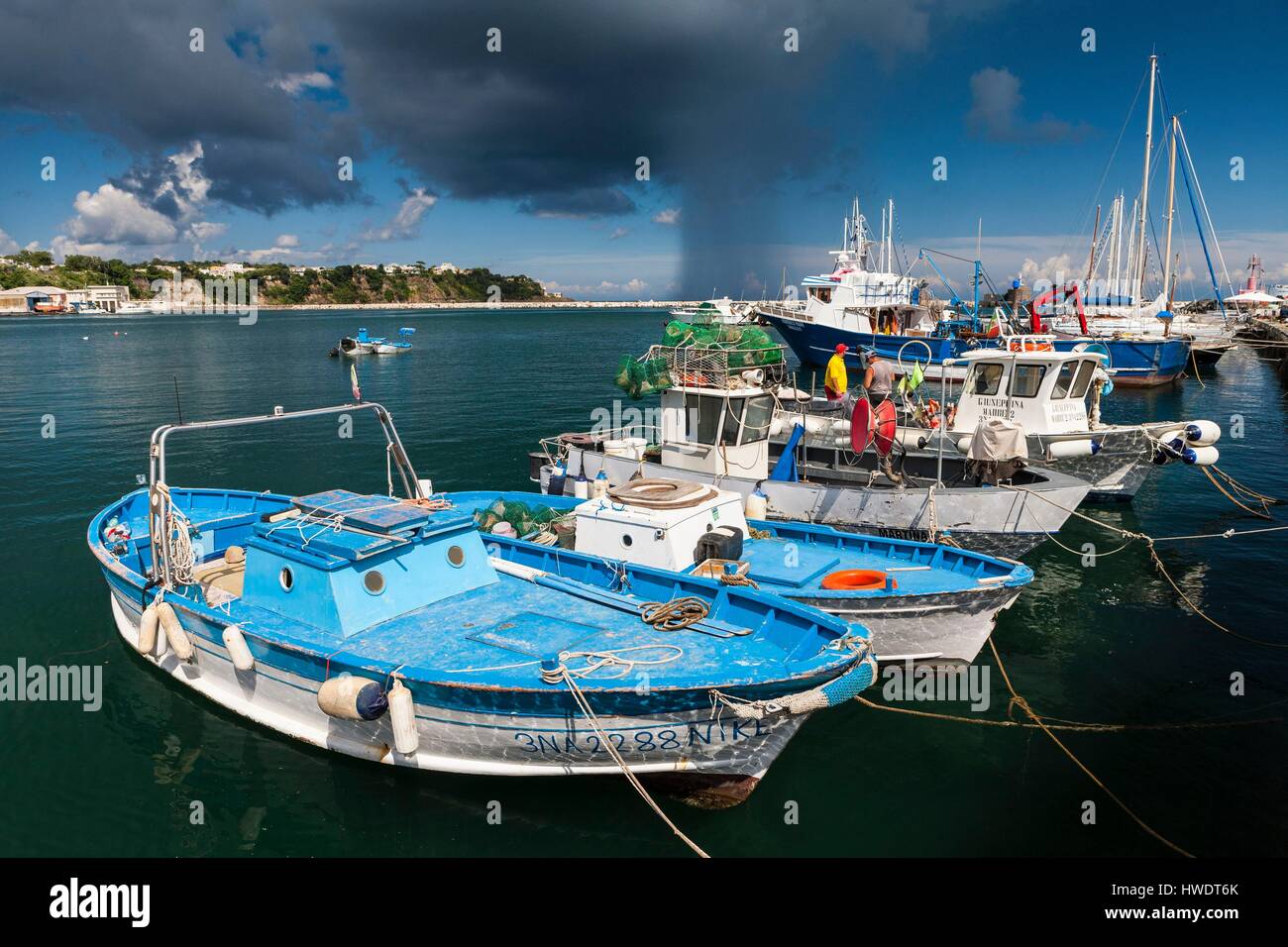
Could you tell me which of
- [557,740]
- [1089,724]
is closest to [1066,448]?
[1089,724]

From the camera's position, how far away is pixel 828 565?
14352 millimetres

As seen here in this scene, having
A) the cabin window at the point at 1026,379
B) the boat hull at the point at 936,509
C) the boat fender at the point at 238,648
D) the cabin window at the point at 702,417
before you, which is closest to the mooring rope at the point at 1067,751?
the boat hull at the point at 936,509

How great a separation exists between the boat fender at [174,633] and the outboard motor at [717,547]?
27.9ft

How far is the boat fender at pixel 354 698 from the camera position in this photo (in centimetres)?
962

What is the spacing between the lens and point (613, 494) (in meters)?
14.5

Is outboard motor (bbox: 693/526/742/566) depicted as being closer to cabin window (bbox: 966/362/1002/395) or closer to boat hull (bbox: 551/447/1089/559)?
boat hull (bbox: 551/447/1089/559)

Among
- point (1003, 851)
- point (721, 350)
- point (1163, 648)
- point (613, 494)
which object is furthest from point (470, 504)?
point (1163, 648)

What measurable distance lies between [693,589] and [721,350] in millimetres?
8843

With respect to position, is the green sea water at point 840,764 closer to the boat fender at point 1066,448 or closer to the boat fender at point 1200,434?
the boat fender at point 1066,448

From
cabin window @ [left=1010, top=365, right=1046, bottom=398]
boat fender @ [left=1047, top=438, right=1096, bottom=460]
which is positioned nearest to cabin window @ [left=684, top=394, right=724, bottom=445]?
cabin window @ [left=1010, top=365, right=1046, bottom=398]

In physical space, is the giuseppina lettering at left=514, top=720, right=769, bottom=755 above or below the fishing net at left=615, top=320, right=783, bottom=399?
below

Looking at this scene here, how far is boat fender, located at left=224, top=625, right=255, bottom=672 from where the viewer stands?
1095 centimetres

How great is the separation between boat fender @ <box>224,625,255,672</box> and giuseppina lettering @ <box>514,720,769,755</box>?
4392 millimetres
